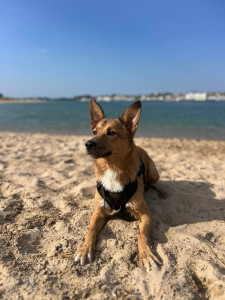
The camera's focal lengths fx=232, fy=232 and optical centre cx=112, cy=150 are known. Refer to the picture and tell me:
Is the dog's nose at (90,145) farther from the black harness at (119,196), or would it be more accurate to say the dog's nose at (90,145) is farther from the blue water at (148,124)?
the blue water at (148,124)

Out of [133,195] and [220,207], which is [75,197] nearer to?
[133,195]

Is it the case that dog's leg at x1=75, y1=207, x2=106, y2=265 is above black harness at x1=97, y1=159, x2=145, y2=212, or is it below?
below

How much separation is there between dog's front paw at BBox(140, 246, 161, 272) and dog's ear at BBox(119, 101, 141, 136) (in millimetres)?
1575

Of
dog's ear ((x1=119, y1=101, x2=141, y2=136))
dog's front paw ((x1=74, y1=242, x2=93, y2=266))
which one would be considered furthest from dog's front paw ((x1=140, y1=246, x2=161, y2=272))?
dog's ear ((x1=119, y1=101, x2=141, y2=136))

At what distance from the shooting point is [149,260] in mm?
2568

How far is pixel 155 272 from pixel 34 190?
2.65 metres

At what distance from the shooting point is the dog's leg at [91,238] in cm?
260

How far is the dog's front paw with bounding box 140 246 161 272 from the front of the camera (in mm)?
2504

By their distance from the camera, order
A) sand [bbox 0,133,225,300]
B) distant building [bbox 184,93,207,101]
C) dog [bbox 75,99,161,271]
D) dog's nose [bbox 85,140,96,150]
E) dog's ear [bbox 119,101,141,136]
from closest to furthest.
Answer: sand [bbox 0,133,225,300], dog's nose [bbox 85,140,96,150], dog [bbox 75,99,161,271], dog's ear [bbox 119,101,141,136], distant building [bbox 184,93,207,101]

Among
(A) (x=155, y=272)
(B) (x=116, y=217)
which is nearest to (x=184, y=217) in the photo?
(B) (x=116, y=217)

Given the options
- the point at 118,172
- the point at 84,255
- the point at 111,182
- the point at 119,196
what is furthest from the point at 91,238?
the point at 118,172

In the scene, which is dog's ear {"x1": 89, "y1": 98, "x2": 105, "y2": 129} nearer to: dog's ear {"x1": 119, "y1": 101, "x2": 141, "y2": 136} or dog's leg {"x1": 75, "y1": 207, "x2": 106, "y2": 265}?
dog's ear {"x1": 119, "y1": 101, "x2": 141, "y2": 136}

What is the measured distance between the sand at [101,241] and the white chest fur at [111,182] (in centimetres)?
49

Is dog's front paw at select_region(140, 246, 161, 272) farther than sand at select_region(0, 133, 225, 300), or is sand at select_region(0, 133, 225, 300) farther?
dog's front paw at select_region(140, 246, 161, 272)
